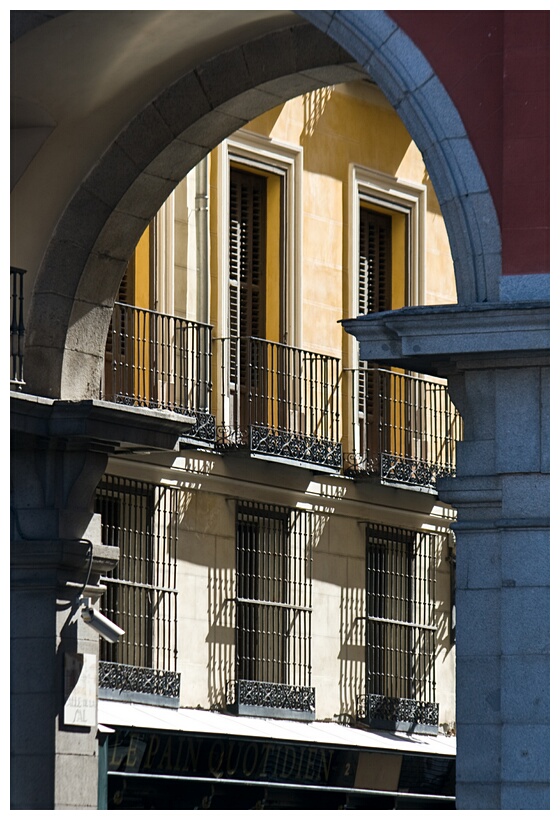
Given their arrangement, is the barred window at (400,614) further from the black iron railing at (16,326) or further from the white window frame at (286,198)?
the black iron railing at (16,326)

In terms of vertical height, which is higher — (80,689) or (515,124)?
(515,124)

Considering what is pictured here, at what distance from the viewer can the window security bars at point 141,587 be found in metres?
24.3

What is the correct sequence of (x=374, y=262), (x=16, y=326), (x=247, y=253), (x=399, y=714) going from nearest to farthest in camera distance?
(x=16, y=326) → (x=247, y=253) → (x=399, y=714) → (x=374, y=262)

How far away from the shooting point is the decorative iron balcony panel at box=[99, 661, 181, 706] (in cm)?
2397

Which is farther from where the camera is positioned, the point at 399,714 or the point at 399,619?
the point at 399,619

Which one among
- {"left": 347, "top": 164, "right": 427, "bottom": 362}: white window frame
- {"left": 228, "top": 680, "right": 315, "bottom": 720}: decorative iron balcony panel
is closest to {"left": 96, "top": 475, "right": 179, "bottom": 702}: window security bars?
{"left": 228, "top": 680, "right": 315, "bottom": 720}: decorative iron balcony panel

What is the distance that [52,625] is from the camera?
17.6m

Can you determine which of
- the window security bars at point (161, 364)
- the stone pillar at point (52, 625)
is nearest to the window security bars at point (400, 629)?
the window security bars at point (161, 364)

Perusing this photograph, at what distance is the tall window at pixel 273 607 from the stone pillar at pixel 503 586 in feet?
44.2

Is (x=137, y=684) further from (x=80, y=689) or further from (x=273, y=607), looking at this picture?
(x=80, y=689)

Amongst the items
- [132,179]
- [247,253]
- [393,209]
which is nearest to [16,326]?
[132,179]

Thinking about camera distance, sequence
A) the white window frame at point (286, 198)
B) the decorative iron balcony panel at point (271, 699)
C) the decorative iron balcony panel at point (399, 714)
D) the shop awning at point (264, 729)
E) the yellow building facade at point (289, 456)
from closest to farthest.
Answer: the shop awning at point (264, 729)
the yellow building facade at point (289, 456)
the decorative iron balcony panel at point (271, 699)
the white window frame at point (286, 198)
the decorative iron balcony panel at point (399, 714)

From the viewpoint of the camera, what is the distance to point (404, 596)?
29.9 metres

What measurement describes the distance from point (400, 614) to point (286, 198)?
17.5 feet
